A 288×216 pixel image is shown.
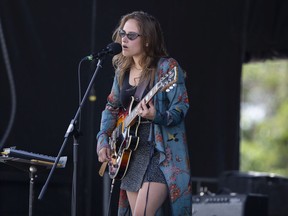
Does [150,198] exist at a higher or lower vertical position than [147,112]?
→ lower

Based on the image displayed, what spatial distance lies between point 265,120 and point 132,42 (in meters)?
22.8

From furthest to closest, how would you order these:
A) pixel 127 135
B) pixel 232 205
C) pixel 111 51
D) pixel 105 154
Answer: pixel 232 205
pixel 105 154
pixel 111 51
pixel 127 135

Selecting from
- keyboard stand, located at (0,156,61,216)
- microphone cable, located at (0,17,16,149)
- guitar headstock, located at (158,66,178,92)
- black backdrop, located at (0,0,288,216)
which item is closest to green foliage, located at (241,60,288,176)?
black backdrop, located at (0,0,288,216)

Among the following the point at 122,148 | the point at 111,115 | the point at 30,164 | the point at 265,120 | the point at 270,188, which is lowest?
the point at 265,120

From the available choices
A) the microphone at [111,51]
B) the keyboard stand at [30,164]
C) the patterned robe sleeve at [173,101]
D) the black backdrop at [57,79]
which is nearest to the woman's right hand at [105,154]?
the keyboard stand at [30,164]

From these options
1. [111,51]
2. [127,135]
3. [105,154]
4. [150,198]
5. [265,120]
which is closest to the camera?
[150,198]

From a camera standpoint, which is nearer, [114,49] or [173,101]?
[173,101]

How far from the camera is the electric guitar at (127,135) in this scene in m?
4.85

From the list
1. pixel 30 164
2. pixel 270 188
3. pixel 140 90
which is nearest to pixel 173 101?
pixel 140 90

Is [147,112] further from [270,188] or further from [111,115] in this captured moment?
[270,188]

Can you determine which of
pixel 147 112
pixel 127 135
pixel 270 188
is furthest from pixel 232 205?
pixel 147 112

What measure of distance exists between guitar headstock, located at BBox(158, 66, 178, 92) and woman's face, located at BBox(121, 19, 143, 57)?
17.7 inches

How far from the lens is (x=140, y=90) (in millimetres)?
5133

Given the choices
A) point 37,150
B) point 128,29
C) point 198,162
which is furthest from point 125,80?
point 198,162
